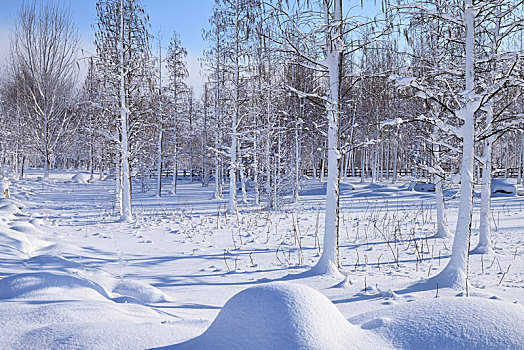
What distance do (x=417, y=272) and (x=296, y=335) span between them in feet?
14.5

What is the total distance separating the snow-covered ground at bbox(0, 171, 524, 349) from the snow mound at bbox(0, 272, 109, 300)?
2 centimetres

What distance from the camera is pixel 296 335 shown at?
229 centimetres

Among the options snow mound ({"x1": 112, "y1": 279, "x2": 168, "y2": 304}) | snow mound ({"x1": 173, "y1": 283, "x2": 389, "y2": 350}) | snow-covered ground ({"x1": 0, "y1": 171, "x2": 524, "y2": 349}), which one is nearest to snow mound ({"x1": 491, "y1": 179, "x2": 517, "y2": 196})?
snow-covered ground ({"x1": 0, "y1": 171, "x2": 524, "y2": 349})

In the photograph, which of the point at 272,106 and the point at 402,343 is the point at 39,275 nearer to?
the point at 402,343

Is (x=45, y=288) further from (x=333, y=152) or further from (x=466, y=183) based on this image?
(x=466, y=183)

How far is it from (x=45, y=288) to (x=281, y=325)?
8.78ft

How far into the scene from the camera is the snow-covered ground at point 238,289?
248cm

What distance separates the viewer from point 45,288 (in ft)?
11.9

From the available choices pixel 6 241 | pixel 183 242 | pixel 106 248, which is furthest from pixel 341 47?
pixel 6 241

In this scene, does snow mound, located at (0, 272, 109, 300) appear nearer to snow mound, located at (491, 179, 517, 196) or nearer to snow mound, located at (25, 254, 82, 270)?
snow mound, located at (25, 254, 82, 270)

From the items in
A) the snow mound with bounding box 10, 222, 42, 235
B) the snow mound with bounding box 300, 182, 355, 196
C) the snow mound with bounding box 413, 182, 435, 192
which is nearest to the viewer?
the snow mound with bounding box 10, 222, 42, 235

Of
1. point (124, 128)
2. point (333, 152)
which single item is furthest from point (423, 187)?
point (333, 152)

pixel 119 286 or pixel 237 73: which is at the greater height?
pixel 237 73

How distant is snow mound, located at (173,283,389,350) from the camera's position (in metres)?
2.30
